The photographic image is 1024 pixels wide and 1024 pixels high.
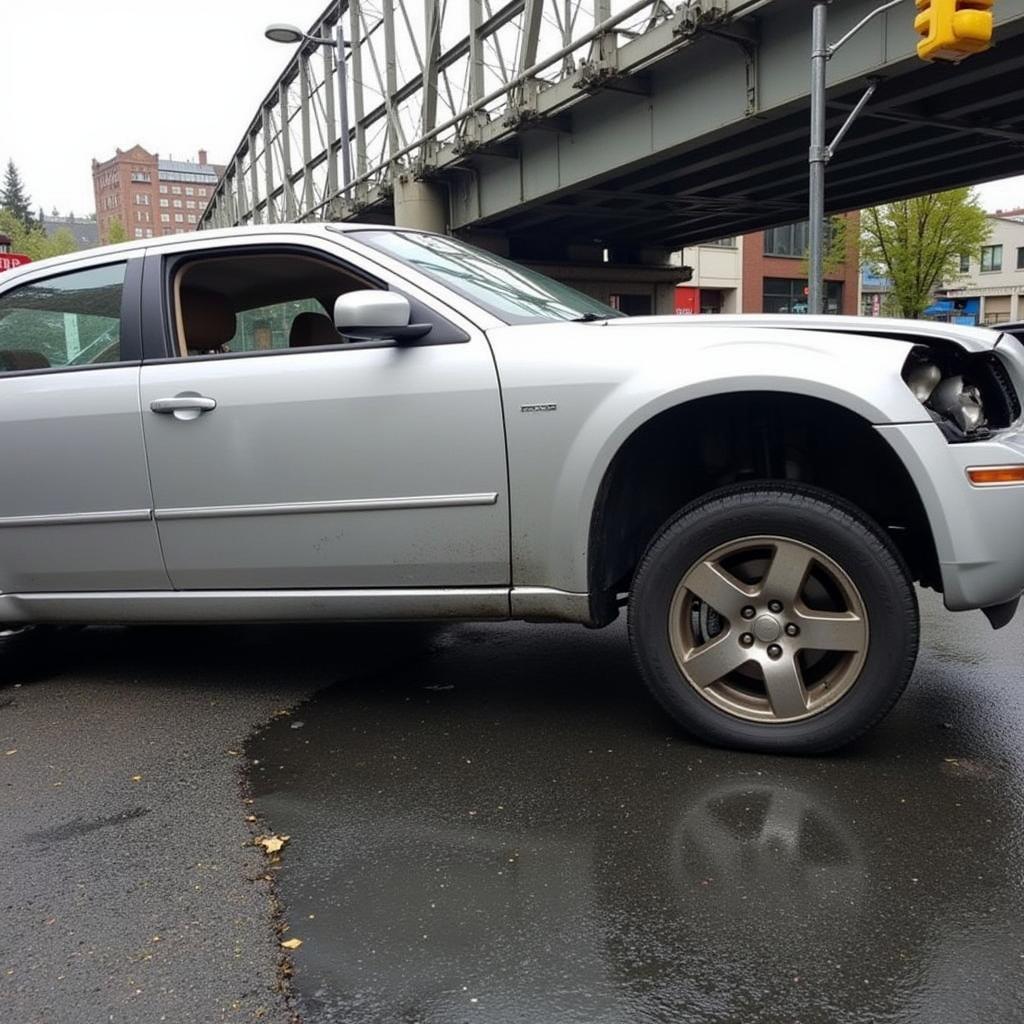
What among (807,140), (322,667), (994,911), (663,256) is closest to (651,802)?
(994,911)

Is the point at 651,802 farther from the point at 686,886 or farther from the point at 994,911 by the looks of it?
the point at 994,911

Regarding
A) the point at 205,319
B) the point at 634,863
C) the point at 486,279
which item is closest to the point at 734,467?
the point at 486,279

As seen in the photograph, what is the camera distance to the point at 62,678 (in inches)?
168

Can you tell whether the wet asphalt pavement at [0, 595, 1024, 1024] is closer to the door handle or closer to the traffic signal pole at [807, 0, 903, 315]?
the door handle

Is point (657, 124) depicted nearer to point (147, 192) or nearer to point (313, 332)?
point (313, 332)

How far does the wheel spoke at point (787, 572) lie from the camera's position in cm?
293

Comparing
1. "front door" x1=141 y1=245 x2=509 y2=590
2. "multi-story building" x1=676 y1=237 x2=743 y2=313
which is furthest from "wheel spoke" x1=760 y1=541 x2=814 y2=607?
"multi-story building" x1=676 y1=237 x2=743 y2=313

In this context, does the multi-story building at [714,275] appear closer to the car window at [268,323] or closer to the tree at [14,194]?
the car window at [268,323]

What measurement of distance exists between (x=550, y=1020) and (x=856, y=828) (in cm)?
113

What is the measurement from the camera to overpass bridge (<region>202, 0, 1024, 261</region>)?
1393cm

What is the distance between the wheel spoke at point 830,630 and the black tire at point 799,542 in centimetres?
4

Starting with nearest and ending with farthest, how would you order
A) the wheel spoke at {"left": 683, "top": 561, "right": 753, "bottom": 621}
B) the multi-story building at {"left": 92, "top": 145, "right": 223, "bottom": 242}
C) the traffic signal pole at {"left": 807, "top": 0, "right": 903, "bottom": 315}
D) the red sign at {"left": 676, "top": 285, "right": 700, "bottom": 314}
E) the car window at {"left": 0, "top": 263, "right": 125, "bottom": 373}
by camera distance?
the wheel spoke at {"left": 683, "top": 561, "right": 753, "bottom": 621} < the car window at {"left": 0, "top": 263, "right": 125, "bottom": 373} < the traffic signal pole at {"left": 807, "top": 0, "right": 903, "bottom": 315} < the red sign at {"left": 676, "top": 285, "right": 700, "bottom": 314} < the multi-story building at {"left": 92, "top": 145, "right": 223, "bottom": 242}

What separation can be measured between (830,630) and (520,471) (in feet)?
3.58

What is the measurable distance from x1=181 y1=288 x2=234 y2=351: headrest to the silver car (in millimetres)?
38
